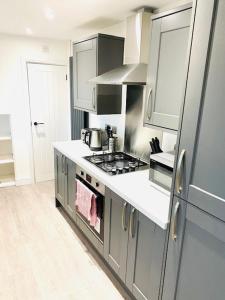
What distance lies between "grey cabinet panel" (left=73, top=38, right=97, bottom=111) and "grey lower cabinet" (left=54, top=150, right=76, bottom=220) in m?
0.69

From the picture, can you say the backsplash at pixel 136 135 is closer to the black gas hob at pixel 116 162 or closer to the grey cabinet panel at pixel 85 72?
the black gas hob at pixel 116 162

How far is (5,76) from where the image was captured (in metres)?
3.41

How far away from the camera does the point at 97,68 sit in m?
2.37

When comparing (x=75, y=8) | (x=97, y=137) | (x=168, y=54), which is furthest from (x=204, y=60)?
(x=97, y=137)

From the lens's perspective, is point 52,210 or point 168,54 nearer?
point 168,54

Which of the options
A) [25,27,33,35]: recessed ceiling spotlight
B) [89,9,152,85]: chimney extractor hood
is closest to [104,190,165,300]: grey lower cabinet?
[89,9,152,85]: chimney extractor hood

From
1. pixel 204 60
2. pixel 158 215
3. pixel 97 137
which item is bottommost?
pixel 158 215

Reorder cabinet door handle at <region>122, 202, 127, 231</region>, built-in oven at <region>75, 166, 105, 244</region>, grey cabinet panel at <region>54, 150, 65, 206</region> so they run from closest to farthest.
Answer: cabinet door handle at <region>122, 202, 127, 231</region>, built-in oven at <region>75, 166, 105, 244</region>, grey cabinet panel at <region>54, 150, 65, 206</region>

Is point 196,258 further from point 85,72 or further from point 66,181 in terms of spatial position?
point 85,72

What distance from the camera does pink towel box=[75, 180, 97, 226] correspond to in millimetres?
2104

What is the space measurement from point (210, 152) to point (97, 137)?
1.81 meters

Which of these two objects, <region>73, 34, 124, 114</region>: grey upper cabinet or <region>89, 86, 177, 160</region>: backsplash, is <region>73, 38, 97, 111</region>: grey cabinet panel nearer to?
<region>73, 34, 124, 114</region>: grey upper cabinet

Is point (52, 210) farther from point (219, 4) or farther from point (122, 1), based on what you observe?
point (219, 4)

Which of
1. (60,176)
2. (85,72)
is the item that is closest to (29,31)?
(85,72)
